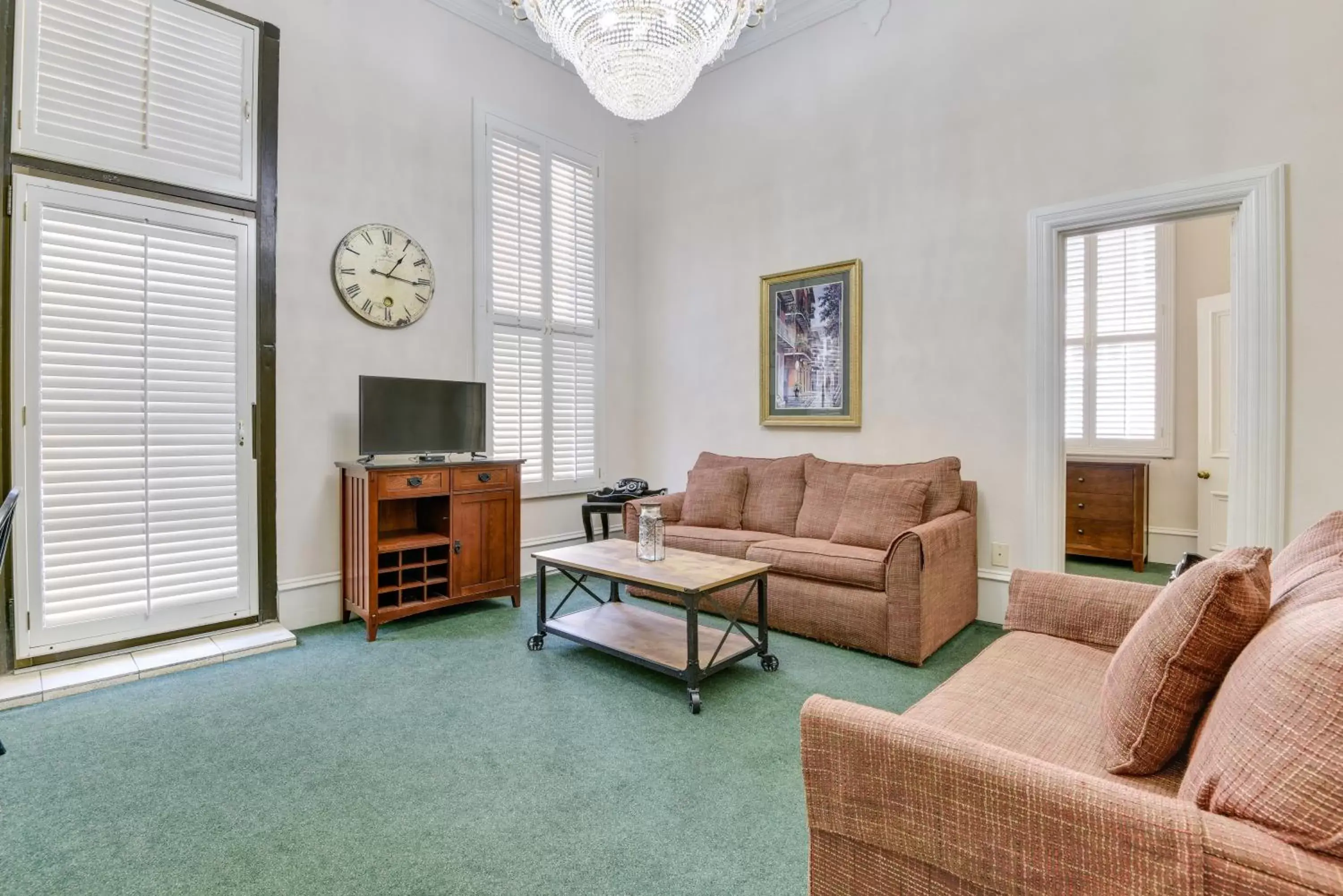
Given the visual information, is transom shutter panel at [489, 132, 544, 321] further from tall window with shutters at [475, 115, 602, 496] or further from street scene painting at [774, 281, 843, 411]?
street scene painting at [774, 281, 843, 411]

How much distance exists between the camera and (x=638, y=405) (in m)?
5.35

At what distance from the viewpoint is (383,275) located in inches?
150

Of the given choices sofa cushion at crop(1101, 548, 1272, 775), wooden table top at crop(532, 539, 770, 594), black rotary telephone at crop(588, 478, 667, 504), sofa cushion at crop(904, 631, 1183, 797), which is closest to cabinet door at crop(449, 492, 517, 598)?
wooden table top at crop(532, 539, 770, 594)

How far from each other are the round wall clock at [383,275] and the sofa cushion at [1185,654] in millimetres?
3868

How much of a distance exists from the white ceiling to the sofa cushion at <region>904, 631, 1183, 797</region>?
386 cm

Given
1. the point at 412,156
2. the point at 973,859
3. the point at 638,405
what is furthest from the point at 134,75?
the point at 973,859

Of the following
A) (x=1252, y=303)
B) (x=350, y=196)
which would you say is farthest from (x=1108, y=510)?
(x=350, y=196)

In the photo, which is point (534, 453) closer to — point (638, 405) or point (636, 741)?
point (638, 405)

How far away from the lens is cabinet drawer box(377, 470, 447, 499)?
3.40 meters

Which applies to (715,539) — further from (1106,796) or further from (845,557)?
(1106,796)

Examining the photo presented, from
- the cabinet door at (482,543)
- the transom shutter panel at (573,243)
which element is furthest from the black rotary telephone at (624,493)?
the transom shutter panel at (573,243)

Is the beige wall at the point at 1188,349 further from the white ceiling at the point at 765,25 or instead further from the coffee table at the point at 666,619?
the coffee table at the point at 666,619

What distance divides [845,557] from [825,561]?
0.32ft

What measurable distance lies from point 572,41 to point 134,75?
2.15m
